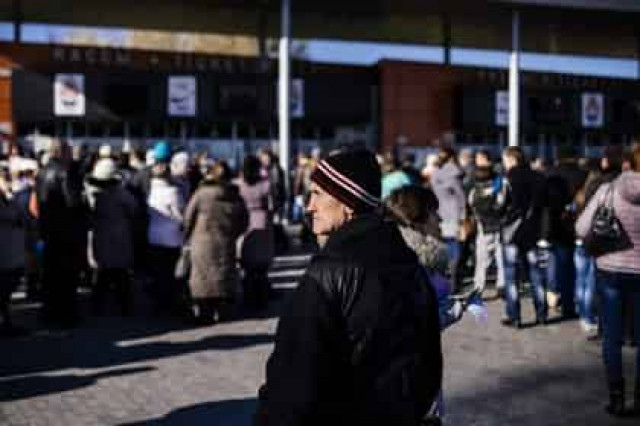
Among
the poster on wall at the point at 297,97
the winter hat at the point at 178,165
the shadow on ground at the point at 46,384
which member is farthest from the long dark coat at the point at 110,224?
the poster on wall at the point at 297,97

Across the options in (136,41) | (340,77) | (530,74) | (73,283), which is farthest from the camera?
(136,41)

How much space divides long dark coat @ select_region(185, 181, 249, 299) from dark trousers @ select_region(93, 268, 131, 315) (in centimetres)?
119

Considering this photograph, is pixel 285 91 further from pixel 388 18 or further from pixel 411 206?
pixel 411 206

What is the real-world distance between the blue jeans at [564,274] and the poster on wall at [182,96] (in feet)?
51.6

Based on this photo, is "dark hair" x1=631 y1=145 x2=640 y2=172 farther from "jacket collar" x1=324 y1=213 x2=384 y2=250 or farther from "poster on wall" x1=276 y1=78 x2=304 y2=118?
"poster on wall" x1=276 y1=78 x2=304 y2=118

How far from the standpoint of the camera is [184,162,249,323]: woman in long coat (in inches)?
356

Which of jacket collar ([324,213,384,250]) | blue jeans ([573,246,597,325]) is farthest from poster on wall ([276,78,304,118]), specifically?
jacket collar ([324,213,384,250])

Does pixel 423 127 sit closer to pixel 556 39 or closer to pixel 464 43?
pixel 464 43

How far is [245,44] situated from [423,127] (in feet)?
21.0

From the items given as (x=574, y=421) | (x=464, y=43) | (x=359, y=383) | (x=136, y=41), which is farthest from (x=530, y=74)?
(x=359, y=383)

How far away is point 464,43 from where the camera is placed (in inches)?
1134

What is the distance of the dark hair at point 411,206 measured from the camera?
476cm

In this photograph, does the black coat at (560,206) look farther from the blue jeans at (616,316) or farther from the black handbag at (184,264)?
the black handbag at (184,264)

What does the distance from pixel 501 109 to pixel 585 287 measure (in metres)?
18.2
